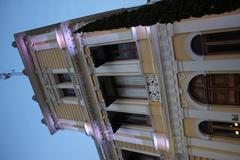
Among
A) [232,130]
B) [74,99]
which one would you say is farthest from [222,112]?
[74,99]

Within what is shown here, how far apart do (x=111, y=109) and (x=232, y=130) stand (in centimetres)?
523

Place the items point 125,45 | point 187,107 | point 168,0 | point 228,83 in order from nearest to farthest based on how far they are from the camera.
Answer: point 168,0, point 228,83, point 187,107, point 125,45

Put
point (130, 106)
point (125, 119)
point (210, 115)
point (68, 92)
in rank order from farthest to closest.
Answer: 1. point (68, 92)
2. point (125, 119)
3. point (130, 106)
4. point (210, 115)

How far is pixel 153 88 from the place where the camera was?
10.5 metres

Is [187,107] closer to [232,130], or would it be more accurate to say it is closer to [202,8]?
[232,130]

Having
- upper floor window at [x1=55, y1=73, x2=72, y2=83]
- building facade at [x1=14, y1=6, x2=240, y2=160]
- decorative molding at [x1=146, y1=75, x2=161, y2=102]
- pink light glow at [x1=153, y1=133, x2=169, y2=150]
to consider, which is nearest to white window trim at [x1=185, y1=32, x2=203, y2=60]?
building facade at [x1=14, y1=6, x2=240, y2=160]

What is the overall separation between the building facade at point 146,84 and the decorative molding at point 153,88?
0.04m

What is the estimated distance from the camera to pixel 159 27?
29.7 ft

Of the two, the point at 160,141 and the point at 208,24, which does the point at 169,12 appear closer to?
the point at 208,24

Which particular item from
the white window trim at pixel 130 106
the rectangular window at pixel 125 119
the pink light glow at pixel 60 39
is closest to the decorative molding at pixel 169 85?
the white window trim at pixel 130 106

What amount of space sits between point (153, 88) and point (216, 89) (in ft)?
7.88

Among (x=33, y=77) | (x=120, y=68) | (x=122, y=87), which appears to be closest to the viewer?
(x=120, y=68)

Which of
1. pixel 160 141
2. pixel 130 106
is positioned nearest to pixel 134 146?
pixel 160 141

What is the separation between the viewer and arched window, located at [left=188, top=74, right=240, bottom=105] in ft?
29.2
